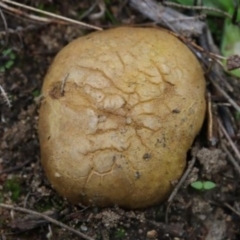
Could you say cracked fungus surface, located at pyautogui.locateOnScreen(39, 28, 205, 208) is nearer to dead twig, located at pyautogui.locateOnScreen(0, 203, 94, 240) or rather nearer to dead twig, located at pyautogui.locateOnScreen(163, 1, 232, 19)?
dead twig, located at pyautogui.locateOnScreen(0, 203, 94, 240)

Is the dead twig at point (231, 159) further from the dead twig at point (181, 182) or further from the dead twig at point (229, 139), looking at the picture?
the dead twig at point (181, 182)

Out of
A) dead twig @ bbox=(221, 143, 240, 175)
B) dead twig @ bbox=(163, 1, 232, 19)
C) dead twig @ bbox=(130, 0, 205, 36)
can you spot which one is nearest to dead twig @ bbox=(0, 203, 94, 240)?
dead twig @ bbox=(221, 143, 240, 175)

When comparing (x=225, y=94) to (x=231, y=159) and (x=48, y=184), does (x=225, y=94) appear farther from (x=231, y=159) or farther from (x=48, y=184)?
(x=48, y=184)

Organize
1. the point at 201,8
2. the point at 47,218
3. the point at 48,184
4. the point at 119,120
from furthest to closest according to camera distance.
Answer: the point at 201,8
the point at 48,184
the point at 47,218
the point at 119,120

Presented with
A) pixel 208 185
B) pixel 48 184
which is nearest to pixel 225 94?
pixel 208 185

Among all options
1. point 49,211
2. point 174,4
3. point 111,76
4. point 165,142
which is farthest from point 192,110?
point 49,211

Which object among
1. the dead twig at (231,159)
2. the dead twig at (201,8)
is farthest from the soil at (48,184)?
the dead twig at (201,8)
